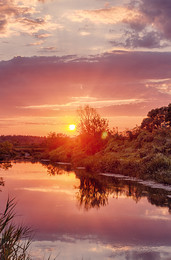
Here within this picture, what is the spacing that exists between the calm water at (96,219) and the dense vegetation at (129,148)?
3.32 meters

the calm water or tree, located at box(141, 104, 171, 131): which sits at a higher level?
tree, located at box(141, 104, 171, 131)

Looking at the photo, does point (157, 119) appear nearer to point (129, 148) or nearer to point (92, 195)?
point (129, 148)

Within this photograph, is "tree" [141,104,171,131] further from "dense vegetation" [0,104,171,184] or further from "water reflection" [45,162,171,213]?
"water reflection" [45,162,171,213]

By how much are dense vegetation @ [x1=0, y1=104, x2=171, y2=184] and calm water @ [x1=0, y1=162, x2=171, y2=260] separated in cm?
332

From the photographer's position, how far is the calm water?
36.6 feet

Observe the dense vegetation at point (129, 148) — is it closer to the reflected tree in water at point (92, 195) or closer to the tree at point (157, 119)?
the tree at point (157, 119)

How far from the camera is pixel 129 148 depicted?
42.0 m

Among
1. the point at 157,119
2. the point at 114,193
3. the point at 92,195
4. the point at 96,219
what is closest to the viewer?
the point at 96,219

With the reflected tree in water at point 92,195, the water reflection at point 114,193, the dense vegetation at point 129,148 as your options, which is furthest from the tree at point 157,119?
the reflected tree in water at point 92,195

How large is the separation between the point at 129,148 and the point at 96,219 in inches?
1061

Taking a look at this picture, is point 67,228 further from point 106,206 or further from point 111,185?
point 111,185

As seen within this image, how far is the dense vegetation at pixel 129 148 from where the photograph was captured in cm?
2925

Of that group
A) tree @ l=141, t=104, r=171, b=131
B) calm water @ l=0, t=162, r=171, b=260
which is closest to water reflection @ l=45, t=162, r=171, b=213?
calm water @ l=0, t=162, r=171, b=260

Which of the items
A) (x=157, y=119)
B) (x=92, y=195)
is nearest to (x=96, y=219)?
(x=92, y=195)
